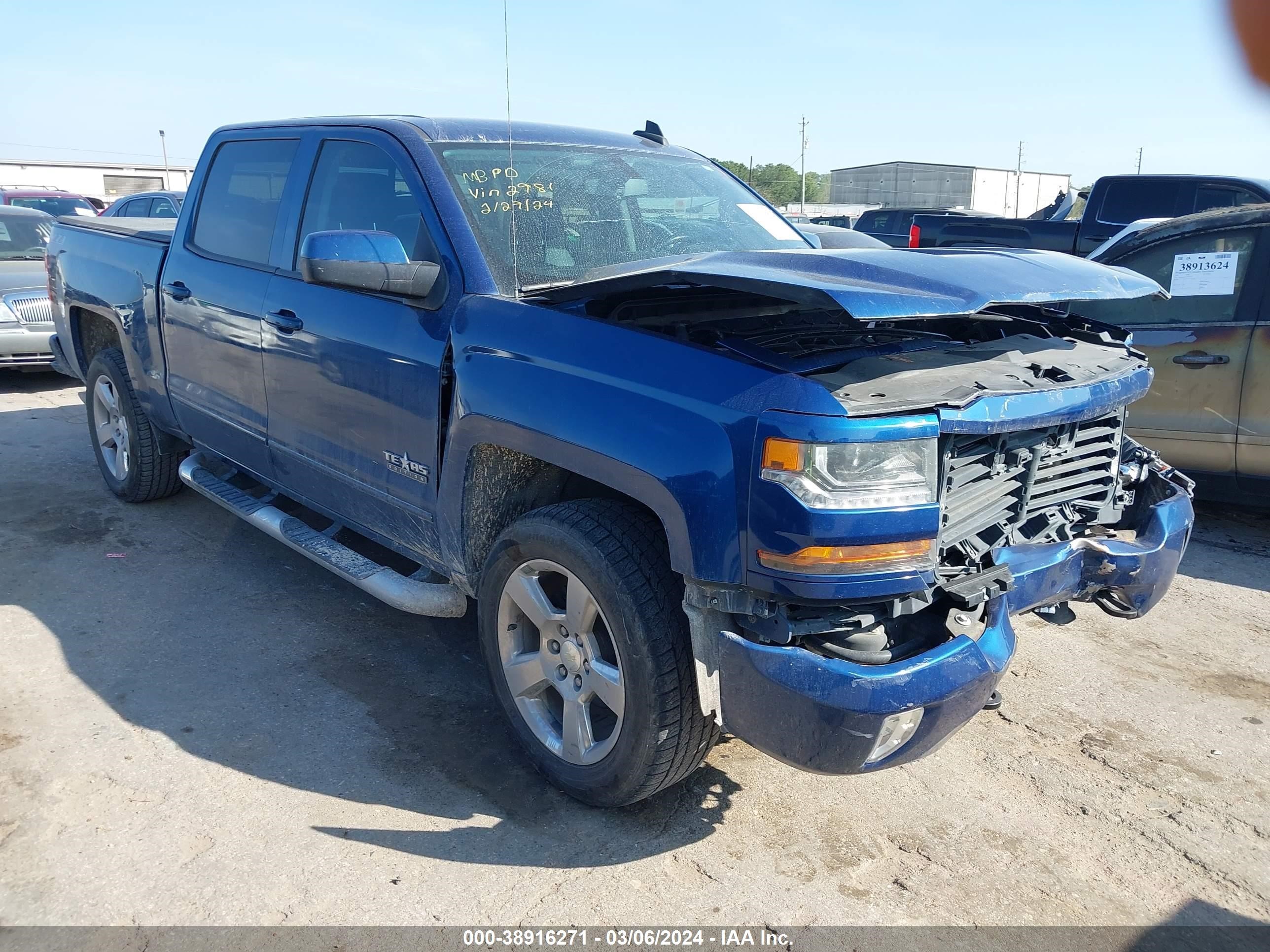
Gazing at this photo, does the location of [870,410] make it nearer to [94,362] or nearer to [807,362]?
[807,362]

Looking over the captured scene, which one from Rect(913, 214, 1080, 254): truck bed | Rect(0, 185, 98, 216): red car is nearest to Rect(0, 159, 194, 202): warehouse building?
Rect(0, 185, 98, 216): red car

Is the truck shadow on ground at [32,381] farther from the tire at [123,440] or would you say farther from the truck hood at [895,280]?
the truck hood at [895,280]

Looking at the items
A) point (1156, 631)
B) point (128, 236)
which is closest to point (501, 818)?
point (1156, 631)

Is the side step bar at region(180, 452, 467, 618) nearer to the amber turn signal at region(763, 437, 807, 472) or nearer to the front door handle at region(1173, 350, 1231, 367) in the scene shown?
the amber turn signal at region(763, 437, 807, 472)

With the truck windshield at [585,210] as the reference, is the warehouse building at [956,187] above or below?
above

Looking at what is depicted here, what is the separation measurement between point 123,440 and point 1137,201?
9.93m

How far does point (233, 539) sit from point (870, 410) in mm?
3905

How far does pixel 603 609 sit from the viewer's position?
8.60 feet

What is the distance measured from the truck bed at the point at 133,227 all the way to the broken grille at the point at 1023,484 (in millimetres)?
4134

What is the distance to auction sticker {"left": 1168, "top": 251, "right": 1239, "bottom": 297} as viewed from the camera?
5090 mm

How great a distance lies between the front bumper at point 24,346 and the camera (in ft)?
27.9

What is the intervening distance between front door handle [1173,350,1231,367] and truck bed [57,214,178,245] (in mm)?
5212

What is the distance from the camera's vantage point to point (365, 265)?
3.04 meters

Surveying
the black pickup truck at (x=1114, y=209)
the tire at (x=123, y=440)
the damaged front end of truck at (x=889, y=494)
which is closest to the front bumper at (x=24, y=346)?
the tire at (x=123, y=440)
